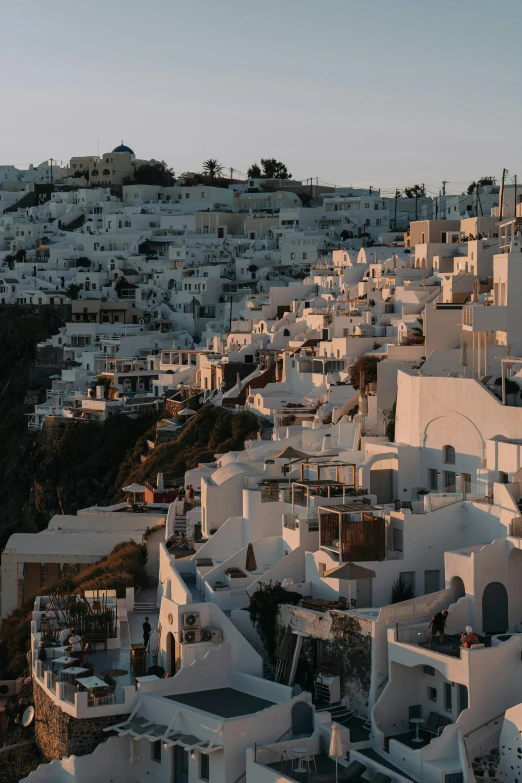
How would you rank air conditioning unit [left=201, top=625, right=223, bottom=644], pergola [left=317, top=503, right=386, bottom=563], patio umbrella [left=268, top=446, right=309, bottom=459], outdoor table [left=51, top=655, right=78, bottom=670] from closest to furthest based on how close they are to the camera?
1. air conditioning unit [left=201, top=625, right=223, bottom=644]
2. outdoor table [left=51, top=655, right=78, bottom=670]
3. pergola [left=317, top=503, right=386, bottom=563]
4. patio umbrella [left=268, top=446, right=309, bottom=459]

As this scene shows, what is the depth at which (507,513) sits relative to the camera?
21.0m

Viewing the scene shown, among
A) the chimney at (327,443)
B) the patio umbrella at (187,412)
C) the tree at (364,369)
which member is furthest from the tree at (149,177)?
the chimney at (327,443)

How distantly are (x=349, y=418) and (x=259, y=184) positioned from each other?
60.5 metres

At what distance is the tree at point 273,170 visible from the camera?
95562mm

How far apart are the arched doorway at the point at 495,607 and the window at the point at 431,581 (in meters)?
1.76

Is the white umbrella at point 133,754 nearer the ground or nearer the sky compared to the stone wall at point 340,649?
nearer the ground

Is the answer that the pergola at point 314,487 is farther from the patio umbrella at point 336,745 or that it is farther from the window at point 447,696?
the patio umbrella at point 336,745

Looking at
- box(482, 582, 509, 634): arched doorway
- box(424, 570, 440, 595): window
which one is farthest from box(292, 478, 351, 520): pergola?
box(482, 582, 509, 634): arched doorway

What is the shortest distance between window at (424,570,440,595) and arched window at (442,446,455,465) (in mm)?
3131

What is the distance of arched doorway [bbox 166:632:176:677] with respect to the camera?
69.6ft

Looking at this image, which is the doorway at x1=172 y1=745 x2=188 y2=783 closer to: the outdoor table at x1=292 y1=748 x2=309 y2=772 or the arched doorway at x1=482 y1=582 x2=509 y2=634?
the outdoor table at x1=292 y1=748 x2=309 y2=772

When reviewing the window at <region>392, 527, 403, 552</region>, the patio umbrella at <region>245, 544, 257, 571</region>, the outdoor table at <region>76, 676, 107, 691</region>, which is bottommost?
the outdoor table at <region>76, 676, 107, 691</region>

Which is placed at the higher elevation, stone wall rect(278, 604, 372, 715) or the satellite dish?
stone wall rect(278, 604, 372, 715)

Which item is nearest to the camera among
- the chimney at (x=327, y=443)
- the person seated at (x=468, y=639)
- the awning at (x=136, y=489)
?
the person seated at (x=468, y=639)
